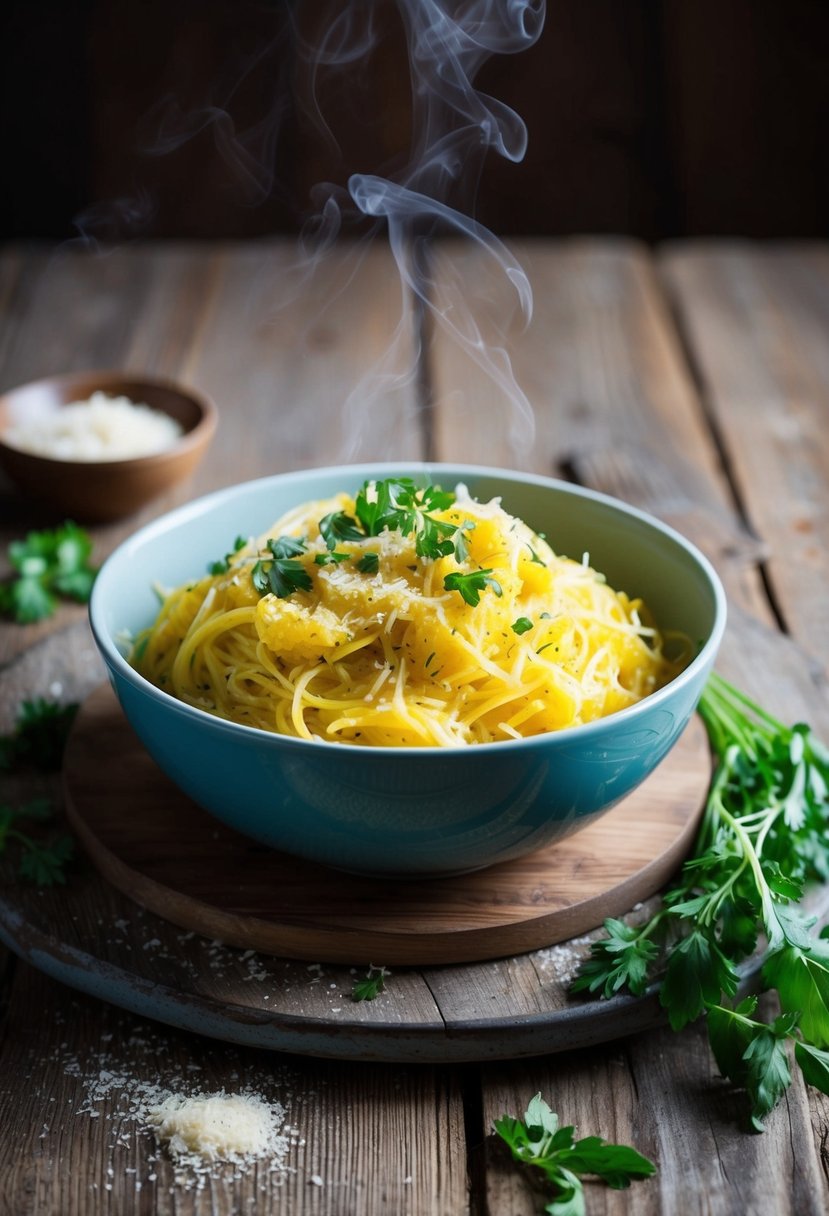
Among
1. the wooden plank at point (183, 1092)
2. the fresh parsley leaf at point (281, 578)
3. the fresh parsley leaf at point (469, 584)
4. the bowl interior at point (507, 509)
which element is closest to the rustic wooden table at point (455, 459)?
the wooden plank at point (183, 1092)

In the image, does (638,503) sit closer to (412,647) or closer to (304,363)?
(304,363)

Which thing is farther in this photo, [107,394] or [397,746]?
[107,394]

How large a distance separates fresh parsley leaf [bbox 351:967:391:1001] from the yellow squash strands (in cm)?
37

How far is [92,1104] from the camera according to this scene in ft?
6.31

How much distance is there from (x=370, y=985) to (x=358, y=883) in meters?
0.22

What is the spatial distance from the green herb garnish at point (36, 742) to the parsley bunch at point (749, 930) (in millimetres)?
1160

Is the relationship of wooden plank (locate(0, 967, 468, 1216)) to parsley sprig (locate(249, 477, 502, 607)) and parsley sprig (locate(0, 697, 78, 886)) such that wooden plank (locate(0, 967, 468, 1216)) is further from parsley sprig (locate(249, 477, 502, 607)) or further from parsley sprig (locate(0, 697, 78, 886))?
parsley sprig (locate(249, 477, 502, 607))

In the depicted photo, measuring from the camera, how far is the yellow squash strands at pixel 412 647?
207 cm

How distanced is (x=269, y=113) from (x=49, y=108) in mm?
1139

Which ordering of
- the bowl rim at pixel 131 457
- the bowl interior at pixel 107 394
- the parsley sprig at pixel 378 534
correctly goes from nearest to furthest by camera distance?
the parsley sprig at pixel 378 534 < the bowl rim at pixel 131 457 < the bowl interior at pixel 107 394

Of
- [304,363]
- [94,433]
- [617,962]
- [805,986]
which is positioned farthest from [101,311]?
[805,986]

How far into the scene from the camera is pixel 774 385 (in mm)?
4598

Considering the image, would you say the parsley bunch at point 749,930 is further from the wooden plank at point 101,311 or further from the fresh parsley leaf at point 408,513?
the wooden plank at point 101,311

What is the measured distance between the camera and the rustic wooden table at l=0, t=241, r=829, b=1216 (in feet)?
5.99
